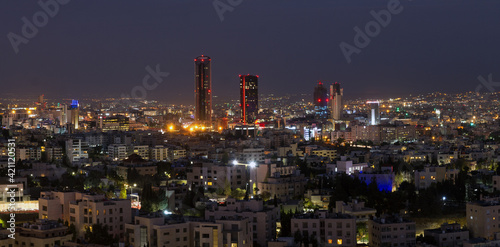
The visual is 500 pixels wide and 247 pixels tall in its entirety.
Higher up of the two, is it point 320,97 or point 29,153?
point 320,97

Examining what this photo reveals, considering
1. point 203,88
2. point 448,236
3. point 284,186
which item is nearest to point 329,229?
point 448,236

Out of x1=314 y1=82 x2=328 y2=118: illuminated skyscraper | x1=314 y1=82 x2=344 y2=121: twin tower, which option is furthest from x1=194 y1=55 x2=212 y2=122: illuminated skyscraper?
x1=314 y1=82 x2=328 y2=118: illuminated skyscraper

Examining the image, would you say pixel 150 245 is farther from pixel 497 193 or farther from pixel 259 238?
pixel 497 193

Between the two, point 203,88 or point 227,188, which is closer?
point 227,188

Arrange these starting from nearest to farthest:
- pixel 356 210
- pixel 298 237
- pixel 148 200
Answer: pixel 298 237 → pixel 356 210 → pixel 148 200

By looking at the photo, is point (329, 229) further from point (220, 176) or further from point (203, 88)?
point (203, 88)

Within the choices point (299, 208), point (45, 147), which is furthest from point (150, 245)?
point (45, 147)
